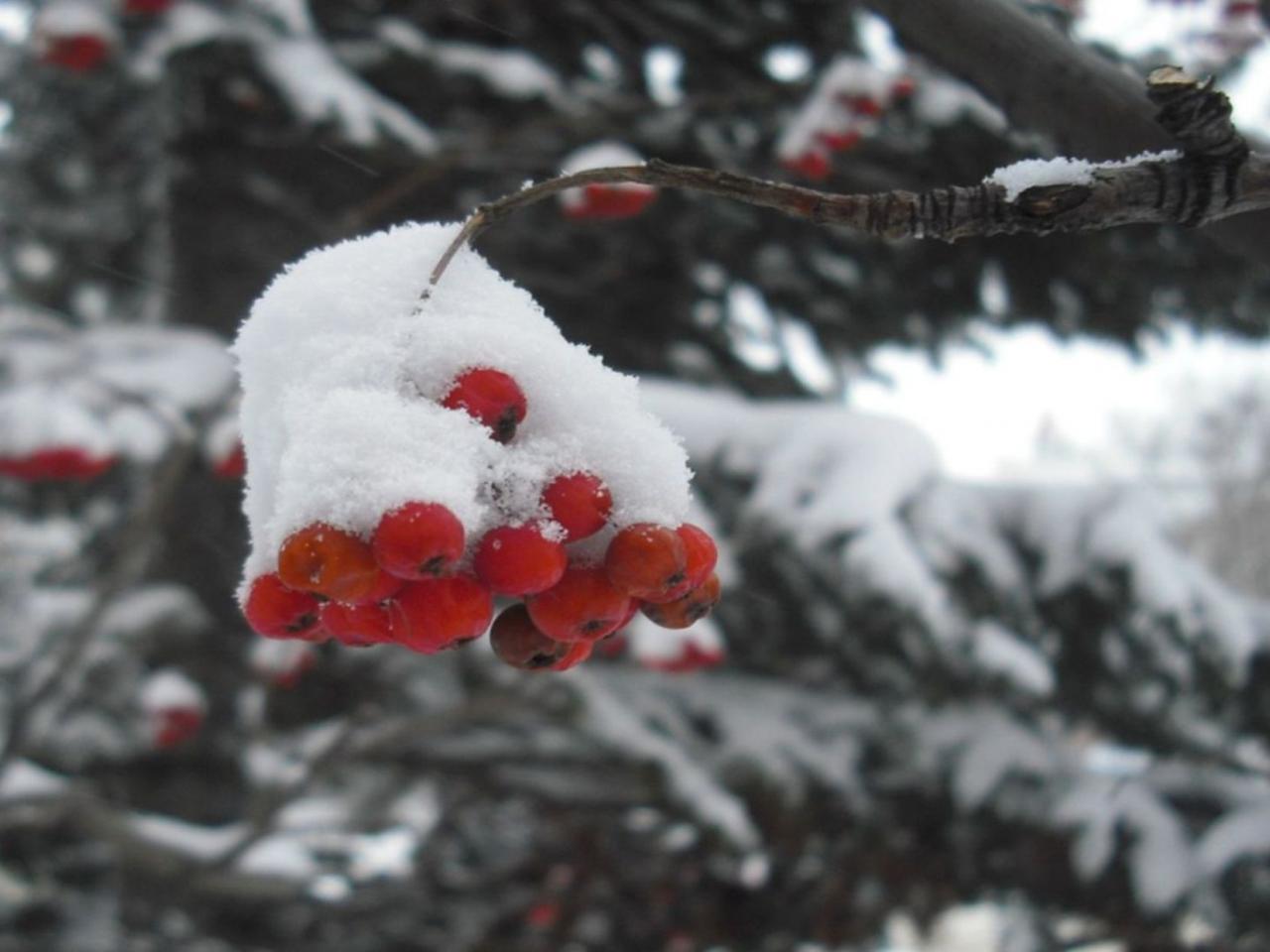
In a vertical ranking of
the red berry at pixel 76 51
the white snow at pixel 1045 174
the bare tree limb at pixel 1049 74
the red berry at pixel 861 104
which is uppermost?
the red berry at pixel 861 104

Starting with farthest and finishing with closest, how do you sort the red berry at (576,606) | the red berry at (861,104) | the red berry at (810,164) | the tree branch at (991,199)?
the red berry at (810,164), the red berry at (861,104), the red berry at (576,606), the tree branch at (991,199)

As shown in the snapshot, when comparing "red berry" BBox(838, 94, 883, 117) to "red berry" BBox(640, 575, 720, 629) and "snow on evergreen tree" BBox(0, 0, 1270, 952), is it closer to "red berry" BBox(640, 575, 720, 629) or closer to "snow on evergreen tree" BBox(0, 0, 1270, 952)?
"snow on evergreen tree" BBox(0, 0, 1270, 952)

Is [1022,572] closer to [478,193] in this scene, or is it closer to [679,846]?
[679,846]

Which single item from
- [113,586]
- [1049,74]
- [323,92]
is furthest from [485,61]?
[1049,74]

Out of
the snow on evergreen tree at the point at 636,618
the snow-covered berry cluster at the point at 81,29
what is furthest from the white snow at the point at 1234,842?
the snow-covered berry cluster at the point at 81,29

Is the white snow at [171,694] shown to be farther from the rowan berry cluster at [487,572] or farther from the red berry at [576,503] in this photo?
the red berry at [576,503]

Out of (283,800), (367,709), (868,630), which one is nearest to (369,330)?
(367,709)

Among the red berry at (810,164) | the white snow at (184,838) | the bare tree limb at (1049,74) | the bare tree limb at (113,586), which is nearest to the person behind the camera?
the bare tree limb at (1049,74)

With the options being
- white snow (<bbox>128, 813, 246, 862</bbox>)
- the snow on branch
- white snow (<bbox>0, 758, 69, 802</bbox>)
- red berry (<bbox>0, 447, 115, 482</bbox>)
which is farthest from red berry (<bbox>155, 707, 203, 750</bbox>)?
the snow on branch
